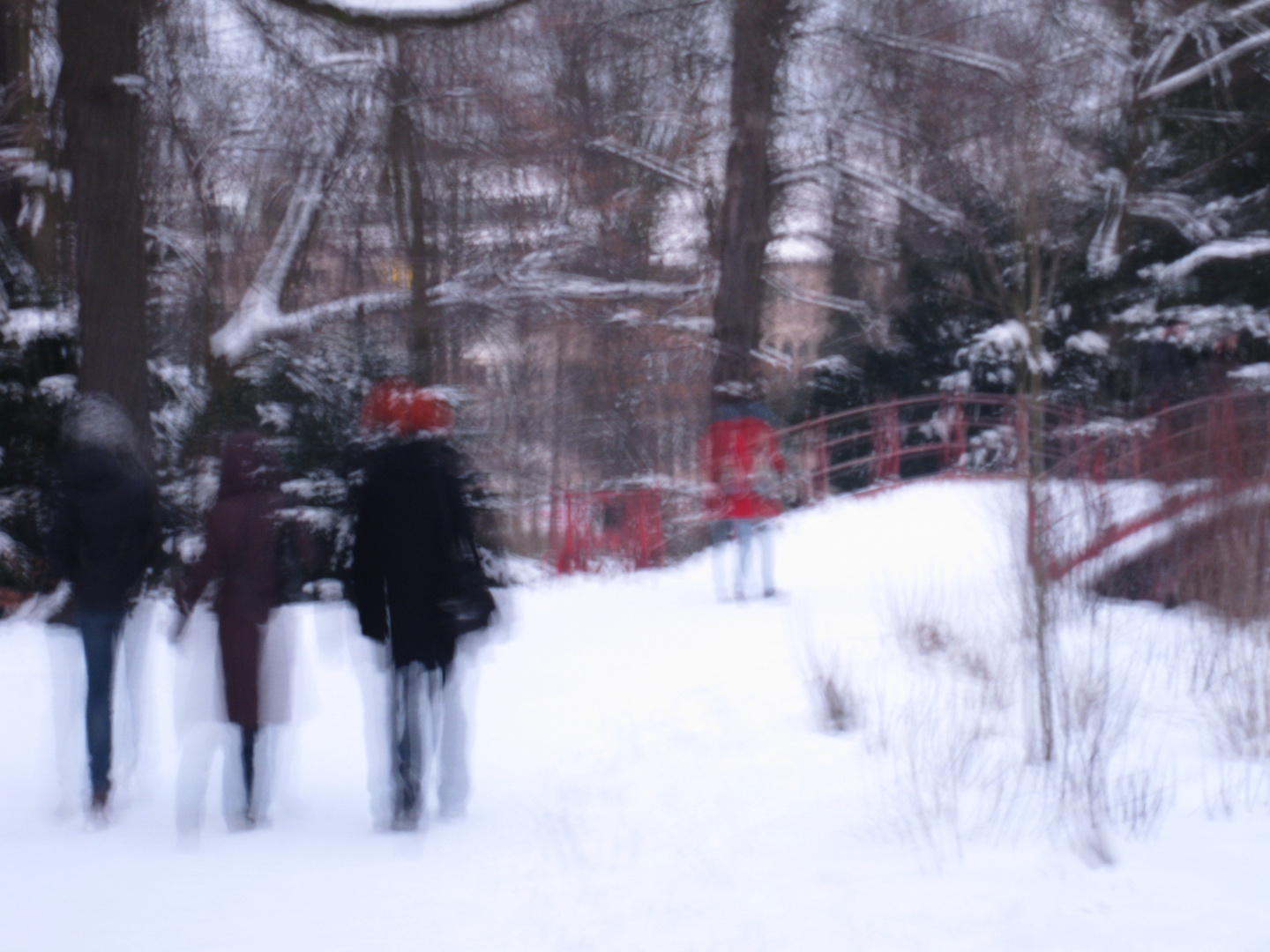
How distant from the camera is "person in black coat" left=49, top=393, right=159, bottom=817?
4.81m

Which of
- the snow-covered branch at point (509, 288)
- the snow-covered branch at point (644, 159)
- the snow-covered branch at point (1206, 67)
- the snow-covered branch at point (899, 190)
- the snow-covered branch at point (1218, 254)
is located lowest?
the snow-covered branch at point (509, 288)

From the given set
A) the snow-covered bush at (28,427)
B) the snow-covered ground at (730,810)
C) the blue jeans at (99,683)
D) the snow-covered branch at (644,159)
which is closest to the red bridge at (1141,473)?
the snow-covered ground at (730,810)

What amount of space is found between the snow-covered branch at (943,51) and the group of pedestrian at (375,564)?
955 cm

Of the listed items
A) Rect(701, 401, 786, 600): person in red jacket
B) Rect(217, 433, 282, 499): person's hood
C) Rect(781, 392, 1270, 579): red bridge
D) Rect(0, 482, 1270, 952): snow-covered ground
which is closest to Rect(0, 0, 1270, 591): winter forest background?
Rect(781, 392, 1270, 579): red bridge

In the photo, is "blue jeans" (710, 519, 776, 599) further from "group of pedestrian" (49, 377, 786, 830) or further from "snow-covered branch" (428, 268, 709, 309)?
"group of pedestrian" (49, 377, 786, 830)

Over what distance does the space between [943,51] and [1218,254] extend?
4.76 metres

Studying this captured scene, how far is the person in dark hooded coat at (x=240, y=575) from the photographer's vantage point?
15.1 feet

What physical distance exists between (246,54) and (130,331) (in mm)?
4263

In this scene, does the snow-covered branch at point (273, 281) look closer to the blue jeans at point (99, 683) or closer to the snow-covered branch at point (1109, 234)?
the blue jeans at point (99, 683)

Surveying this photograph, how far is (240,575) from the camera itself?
15.3 ft

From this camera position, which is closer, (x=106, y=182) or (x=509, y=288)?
(x=106, y=182)

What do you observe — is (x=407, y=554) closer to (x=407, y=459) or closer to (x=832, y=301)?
(x=407, y=459)

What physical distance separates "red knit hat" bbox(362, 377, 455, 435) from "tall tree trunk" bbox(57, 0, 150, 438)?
212 inches

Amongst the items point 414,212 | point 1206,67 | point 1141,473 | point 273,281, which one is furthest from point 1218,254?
point 273,281
